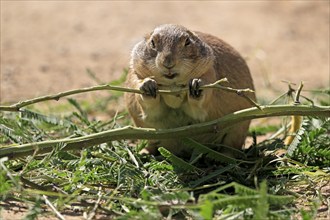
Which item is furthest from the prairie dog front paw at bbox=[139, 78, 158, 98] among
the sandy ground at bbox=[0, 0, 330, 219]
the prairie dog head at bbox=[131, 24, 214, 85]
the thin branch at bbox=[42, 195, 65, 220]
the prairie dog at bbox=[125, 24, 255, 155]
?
the sandy ground at bbox=[0, 0, 330, 219]

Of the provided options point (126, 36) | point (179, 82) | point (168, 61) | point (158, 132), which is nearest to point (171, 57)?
point (168, 61)

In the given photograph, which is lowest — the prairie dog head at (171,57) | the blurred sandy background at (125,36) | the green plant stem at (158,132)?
the blurred sandy background at (125,36)

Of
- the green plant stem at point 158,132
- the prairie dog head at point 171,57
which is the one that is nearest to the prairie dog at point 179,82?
the prairie dog head at point 171,57

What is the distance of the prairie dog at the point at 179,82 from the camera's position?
5914mm

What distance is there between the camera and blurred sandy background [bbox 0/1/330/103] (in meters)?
10.9

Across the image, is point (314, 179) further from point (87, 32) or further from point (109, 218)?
point (87, 32)

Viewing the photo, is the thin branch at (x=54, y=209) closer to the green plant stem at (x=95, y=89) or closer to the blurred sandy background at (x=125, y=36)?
the green plant stem at (x=95, y=89)

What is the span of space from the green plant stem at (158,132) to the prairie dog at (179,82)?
0.31 m

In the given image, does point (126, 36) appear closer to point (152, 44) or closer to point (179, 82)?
point (152, 44)

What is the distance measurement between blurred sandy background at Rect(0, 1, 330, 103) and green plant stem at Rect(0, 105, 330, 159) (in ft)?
14.1

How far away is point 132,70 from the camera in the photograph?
6641 mm

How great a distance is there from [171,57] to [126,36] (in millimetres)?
7149

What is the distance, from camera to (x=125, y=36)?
12898mm

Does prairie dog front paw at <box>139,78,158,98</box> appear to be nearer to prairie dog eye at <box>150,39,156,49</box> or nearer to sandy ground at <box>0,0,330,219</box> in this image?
prairie dog eye at <box>150,39,156,49</box>
